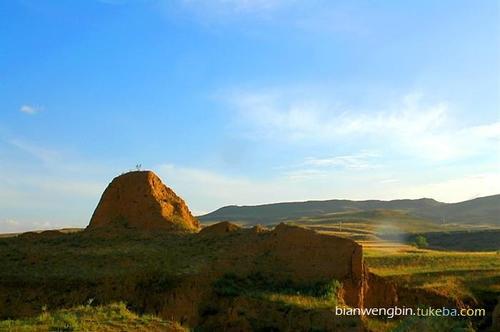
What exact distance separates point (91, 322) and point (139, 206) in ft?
51.8

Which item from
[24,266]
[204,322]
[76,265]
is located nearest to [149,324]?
[204,322]

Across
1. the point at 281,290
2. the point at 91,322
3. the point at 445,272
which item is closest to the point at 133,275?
the point at 281,290

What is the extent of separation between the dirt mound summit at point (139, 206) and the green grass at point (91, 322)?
42.4 feet

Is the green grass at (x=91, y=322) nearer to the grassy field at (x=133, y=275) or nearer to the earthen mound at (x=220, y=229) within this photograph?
the grassy field at (x=133, y=275)

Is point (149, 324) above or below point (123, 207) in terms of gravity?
below

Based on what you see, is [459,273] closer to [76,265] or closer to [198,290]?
[198,290]

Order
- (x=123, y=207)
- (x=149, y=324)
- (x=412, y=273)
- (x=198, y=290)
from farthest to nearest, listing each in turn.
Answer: (x=412, y=273) → (x=123, y=207) → (x=198, y=290) → (x=149, y=324)

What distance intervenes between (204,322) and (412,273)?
18.0 m

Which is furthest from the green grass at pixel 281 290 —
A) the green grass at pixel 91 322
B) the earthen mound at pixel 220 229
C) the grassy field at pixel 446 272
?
the grassy field at pixel 446 272

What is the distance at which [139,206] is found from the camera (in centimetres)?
2948

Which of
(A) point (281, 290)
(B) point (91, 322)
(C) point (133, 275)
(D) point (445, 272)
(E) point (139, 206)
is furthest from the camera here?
(D) point (445, 272)

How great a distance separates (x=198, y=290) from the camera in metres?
21.6

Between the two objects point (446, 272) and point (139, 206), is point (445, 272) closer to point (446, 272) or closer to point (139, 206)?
point (446, 272)

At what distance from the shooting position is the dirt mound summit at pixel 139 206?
2909 cm
